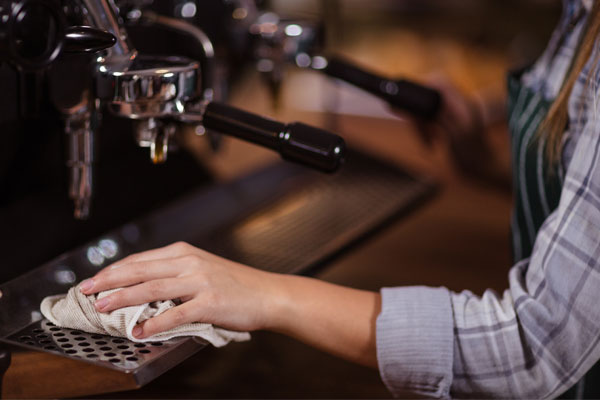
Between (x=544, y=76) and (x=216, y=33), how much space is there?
0.39 meters

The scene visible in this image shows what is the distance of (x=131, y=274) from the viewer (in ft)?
1.79

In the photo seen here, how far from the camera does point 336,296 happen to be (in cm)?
63

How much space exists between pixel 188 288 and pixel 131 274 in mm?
41

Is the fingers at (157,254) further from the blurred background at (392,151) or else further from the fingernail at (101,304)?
the blurred background at (392,151)

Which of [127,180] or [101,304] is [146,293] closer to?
[101,304]

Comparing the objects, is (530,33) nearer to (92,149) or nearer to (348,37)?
(348,37)

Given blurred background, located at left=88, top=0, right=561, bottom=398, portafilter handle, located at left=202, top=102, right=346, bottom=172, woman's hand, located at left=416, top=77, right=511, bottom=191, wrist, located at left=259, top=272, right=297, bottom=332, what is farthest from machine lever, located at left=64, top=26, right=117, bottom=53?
woman's hand, located at left=416, top=77, right=511, bottom=191

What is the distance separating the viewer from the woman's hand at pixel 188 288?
21.1 inches

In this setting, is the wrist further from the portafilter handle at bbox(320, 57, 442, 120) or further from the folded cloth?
the portafilter handle at bbox(320, 57, 442, 120)

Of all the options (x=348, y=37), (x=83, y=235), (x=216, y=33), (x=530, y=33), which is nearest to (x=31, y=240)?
(x=83, y=235)

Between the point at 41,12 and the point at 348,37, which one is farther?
the point at 348,37

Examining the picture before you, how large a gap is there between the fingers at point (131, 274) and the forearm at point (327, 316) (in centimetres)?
9

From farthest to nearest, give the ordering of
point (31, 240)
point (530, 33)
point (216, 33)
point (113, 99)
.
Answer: point (530, 33) → point (216, 33) → point (31, 240) → point (113, 99)

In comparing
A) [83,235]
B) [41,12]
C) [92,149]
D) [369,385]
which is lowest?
[369,385]
